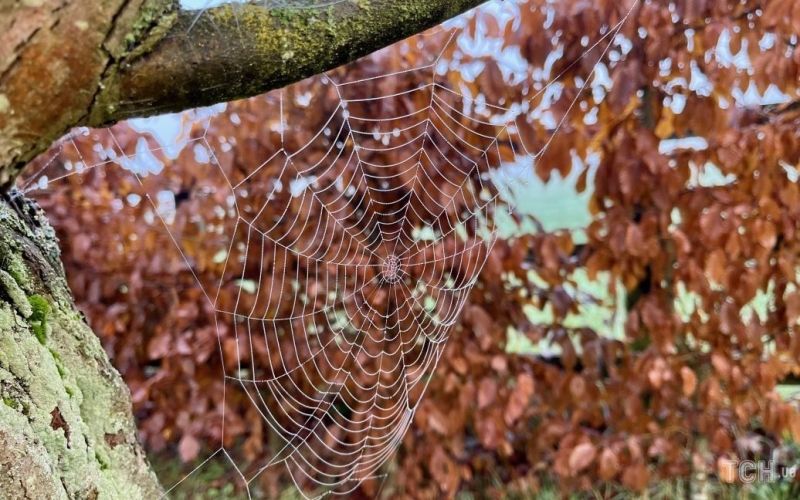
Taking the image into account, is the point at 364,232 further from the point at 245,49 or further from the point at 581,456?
the point at 245,49

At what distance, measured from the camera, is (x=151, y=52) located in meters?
0.45

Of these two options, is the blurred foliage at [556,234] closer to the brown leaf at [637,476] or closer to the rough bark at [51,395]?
the brown leaf at [637,476]

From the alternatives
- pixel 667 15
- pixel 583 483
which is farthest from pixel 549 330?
pixel 667 15

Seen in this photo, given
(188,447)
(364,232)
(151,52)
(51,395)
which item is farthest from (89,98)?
(188,447)

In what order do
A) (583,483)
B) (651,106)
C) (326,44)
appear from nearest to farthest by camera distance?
(326,44)
(651,106)
(583,483)

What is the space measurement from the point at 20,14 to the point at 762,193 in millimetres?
1475

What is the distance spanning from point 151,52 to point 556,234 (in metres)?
1.15

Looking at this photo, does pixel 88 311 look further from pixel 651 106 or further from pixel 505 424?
pixel 651 106

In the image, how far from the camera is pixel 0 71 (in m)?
0.39

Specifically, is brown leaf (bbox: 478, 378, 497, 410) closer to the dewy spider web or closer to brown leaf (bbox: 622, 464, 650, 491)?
the dewy spider web

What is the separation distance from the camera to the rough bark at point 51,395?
458 millimetres

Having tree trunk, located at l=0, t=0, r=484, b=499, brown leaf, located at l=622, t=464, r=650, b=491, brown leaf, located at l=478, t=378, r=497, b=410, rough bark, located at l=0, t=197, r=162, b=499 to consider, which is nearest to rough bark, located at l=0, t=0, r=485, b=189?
tree trunk, located at l=0, t=0, r=484, b=499

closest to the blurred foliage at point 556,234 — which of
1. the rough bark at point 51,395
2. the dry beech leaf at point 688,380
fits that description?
the dry beech leaf at point 688,380

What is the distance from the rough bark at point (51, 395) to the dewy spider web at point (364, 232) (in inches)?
29.7
